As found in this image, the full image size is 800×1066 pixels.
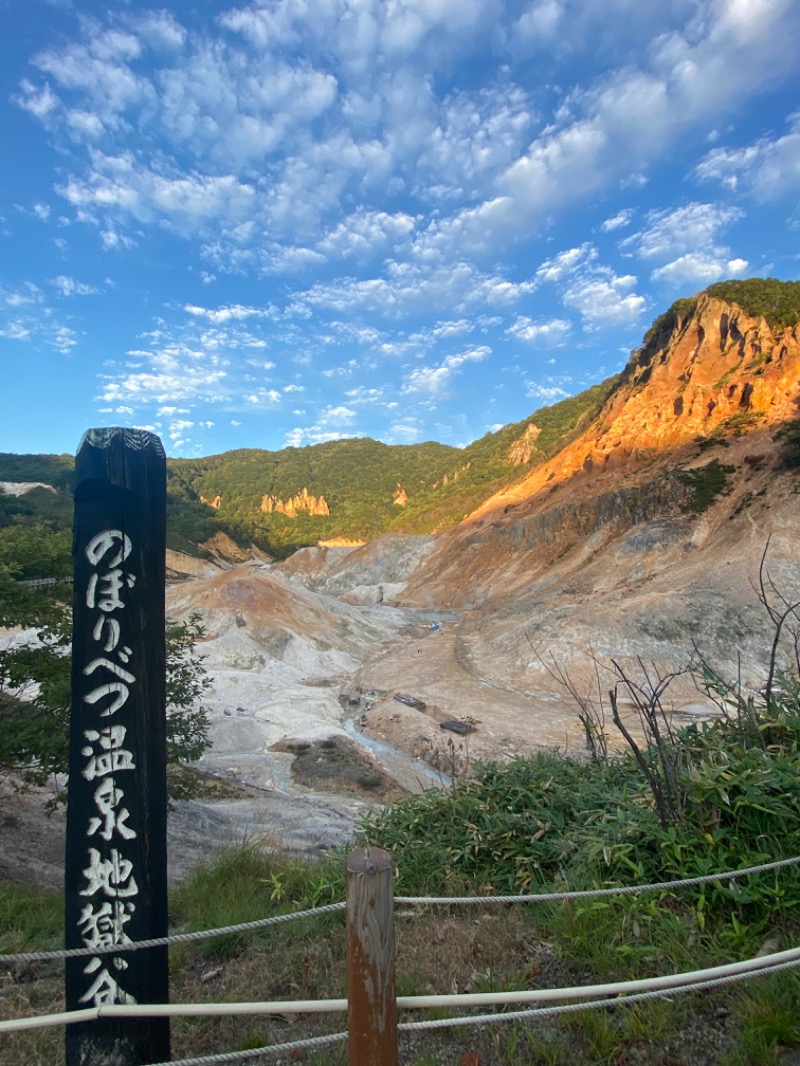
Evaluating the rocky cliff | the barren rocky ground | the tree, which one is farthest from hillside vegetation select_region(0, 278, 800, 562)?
the tree

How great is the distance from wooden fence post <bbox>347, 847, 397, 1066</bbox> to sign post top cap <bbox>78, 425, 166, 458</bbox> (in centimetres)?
218

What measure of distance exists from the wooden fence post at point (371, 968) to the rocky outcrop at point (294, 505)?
126m

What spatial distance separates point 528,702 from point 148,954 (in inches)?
864

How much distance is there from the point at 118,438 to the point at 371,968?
255 cm

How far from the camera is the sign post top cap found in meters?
2.95

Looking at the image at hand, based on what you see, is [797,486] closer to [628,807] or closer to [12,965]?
[628,807]

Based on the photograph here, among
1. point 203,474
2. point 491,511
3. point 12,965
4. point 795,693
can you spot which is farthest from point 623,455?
point 203,474

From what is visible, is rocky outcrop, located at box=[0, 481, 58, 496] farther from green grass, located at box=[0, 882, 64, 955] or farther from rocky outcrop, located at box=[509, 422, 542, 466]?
green grass, located at box=[0, 882, 64, 955]

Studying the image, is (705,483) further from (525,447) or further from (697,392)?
(525,447)

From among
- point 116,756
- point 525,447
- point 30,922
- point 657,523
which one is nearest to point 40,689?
point 30,922

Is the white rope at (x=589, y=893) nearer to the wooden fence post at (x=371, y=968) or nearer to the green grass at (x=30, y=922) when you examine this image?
the wooden fence post at (x=371, y=968)

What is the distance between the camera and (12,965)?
3783 millimetres

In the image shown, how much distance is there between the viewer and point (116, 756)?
2.82 m

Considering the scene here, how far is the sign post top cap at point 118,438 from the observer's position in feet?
9.69
